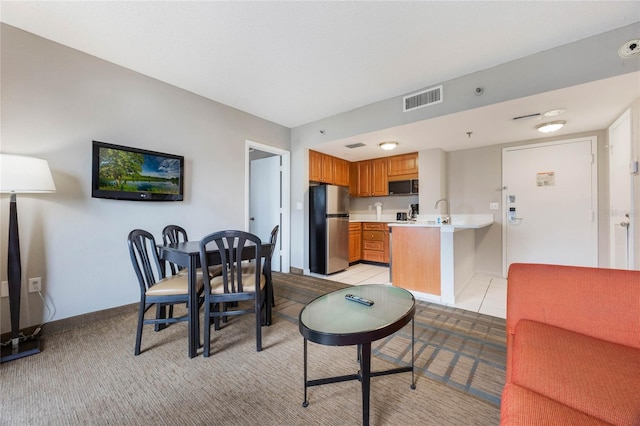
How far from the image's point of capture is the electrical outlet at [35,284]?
2.11 m

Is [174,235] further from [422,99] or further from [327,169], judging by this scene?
[422,99]

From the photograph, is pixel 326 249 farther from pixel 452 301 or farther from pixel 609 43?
pixel 609 43

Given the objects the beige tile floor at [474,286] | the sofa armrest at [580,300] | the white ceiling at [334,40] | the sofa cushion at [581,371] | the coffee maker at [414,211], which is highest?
the white ceiling at [334,40]

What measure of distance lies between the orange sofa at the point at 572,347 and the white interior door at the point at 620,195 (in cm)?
223

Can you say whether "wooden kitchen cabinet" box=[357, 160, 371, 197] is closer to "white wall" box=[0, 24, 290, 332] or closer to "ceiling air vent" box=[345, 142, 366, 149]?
"ceiling air vent" box=[345, 142, 366, 149]

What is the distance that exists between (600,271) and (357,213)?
4.75 meters

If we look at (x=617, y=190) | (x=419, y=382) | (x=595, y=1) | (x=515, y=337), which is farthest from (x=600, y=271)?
(x=617, y=190)

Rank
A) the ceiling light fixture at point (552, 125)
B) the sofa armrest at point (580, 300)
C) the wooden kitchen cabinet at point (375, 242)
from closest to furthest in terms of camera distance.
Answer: the sofa armrest at point (580, 300) → the ceiling light fixture at point (552, 125) → the wooden kitchen cabinet at point (375, 242)

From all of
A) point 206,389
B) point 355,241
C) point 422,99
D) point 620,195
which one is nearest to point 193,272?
point 206,389

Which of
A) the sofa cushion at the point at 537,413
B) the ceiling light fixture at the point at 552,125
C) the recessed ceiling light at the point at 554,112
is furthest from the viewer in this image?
the ceiling light fixture at the point at 552,125

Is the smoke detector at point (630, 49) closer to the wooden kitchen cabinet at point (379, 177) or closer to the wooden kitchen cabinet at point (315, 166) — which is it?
the wooden kitchen cabinet at point (379, 177)

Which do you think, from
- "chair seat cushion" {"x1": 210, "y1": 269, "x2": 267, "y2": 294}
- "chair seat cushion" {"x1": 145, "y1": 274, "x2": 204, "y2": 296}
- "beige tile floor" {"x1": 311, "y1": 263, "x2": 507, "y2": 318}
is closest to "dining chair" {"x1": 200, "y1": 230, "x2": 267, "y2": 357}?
"chair seat cushion" {"x1": 210, "y1": 269, "x2": 267, "y2": 294}

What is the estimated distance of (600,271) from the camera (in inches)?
51.1

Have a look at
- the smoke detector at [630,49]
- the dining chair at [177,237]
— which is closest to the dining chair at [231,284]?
the dining chair at [177,237]
